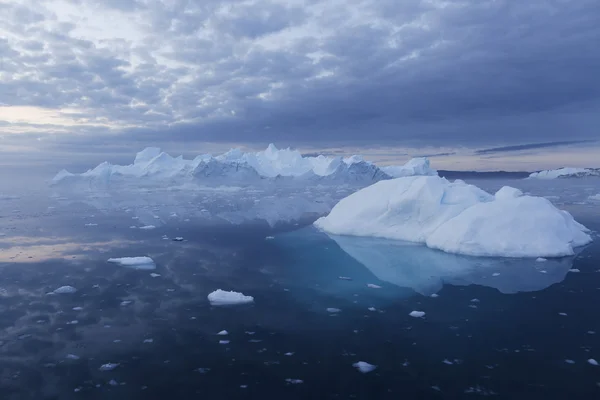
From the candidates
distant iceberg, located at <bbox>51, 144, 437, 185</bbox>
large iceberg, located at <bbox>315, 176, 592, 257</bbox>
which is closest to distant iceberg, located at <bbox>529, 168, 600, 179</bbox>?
distant iceberg, located at <bbox>51, 144, 437, 185</bbox>

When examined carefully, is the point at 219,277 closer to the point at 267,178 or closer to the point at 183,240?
the point at 183,240

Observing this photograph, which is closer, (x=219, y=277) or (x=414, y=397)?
(x=414, y=397)

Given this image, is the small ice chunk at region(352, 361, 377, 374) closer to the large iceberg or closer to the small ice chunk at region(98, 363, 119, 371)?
the small ice chunk at region(98, 363, 119, 371)

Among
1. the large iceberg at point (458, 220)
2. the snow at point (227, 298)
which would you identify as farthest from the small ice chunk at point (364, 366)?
the large iceberg at point (458, 220)

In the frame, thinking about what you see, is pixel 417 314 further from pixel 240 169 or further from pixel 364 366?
pixel 240 169

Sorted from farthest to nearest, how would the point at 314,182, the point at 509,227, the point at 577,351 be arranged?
the point at 314,182, the point at 509,227, the point at 577,351

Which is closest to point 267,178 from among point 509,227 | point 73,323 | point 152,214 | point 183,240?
point 152,214
